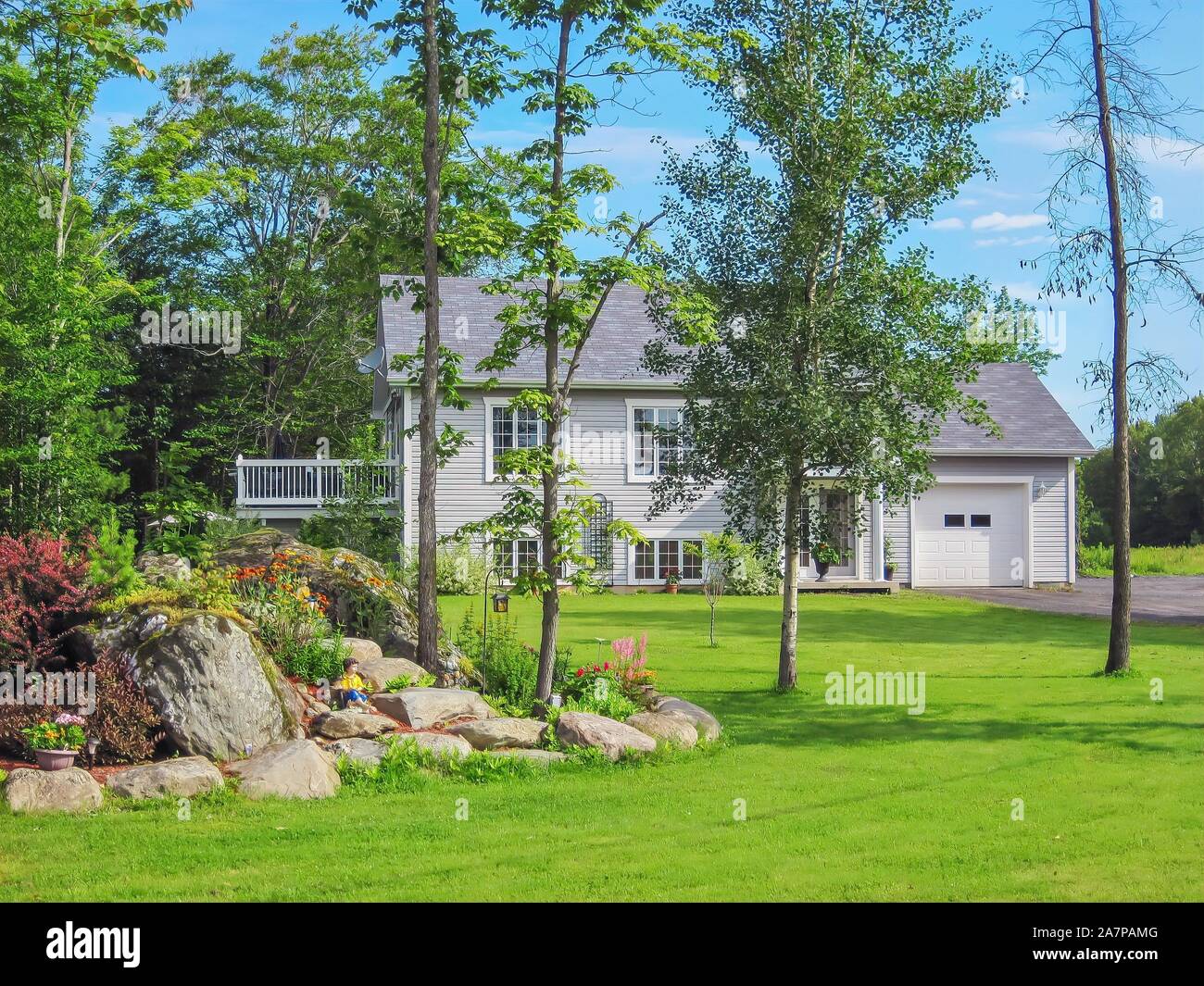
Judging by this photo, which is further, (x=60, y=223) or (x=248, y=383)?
(x=248, y=383)

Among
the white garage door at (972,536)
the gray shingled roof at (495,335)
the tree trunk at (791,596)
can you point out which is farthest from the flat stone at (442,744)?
the white garage door at (972,536)

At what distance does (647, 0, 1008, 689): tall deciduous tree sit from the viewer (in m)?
12.3

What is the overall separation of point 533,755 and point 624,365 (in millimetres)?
17933

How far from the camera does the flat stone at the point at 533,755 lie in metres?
9.41

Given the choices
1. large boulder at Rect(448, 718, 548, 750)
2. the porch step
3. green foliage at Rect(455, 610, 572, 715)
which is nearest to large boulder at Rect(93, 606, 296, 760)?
large boulder at Rect(448, 718, 548, 750)

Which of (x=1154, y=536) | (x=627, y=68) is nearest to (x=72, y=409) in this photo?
A: (x=627, y=68)

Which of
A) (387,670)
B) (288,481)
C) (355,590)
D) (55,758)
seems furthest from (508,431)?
(55,758)

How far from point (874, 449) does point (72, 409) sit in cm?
1438

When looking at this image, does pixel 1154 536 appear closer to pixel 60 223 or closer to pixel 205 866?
pixel 60 223

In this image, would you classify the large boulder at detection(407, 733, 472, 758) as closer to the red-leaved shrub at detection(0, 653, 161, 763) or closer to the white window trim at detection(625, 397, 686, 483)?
the red-leaved shrub at detection(0, 653, 161, 763)

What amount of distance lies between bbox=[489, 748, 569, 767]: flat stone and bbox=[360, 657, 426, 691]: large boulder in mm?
2047

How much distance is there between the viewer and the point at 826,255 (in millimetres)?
12828

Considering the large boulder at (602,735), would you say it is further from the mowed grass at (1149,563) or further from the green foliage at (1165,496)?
the green foliage at (1165,496)

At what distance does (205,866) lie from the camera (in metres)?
6.74
